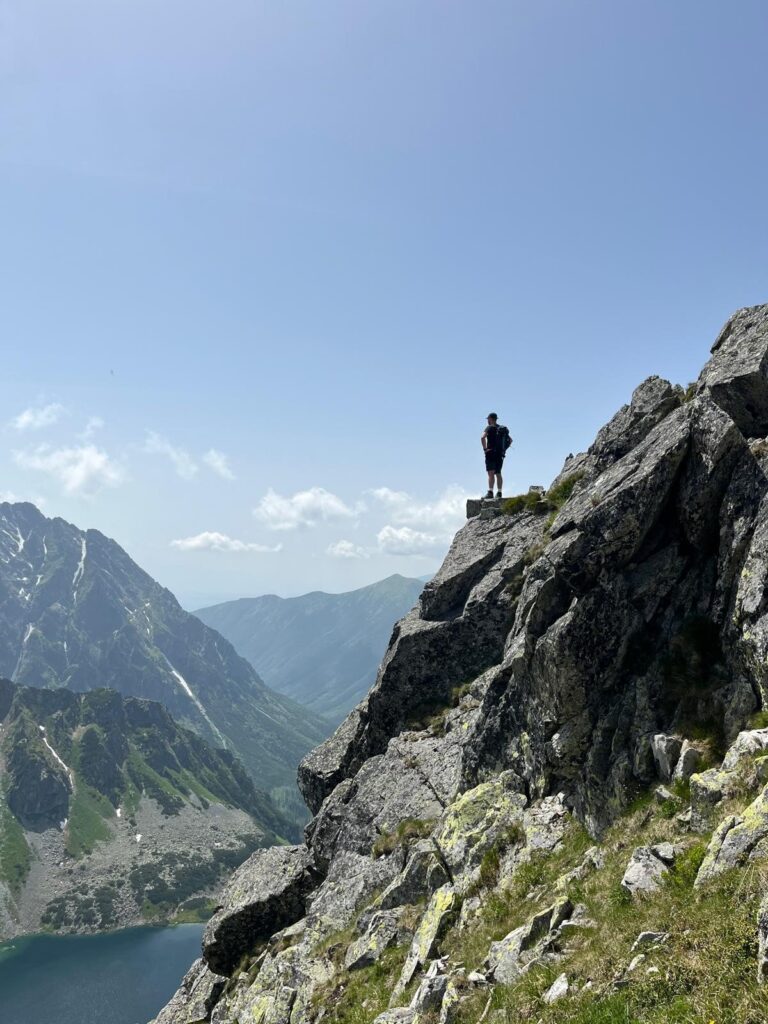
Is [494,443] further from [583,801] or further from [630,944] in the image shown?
[630,944]

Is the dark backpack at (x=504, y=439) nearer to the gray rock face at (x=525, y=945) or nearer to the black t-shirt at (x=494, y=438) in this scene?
the black t-shirt at (x=494, y=438)

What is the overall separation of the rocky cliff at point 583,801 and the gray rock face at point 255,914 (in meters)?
0.11

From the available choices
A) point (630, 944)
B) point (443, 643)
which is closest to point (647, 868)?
Answer: point (630, 944)

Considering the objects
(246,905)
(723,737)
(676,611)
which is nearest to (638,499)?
(676,611)

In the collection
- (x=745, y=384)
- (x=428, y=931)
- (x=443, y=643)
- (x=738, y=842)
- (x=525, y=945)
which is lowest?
(x=428, y=931)

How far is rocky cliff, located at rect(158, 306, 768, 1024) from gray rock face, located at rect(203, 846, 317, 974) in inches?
4.4

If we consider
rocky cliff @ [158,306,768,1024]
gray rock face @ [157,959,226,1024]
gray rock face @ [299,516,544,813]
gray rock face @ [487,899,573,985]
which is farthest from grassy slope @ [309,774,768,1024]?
gray rock face @ [157,959,226,1024]

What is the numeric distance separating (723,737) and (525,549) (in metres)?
18.6

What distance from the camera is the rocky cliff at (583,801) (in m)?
11.8

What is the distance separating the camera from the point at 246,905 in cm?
3042

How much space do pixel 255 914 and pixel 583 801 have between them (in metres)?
20.1

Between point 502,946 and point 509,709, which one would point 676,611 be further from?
point 502,946

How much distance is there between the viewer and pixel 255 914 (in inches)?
1186

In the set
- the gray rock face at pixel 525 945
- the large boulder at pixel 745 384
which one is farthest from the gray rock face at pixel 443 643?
the gray rock face at pixel 525 945
